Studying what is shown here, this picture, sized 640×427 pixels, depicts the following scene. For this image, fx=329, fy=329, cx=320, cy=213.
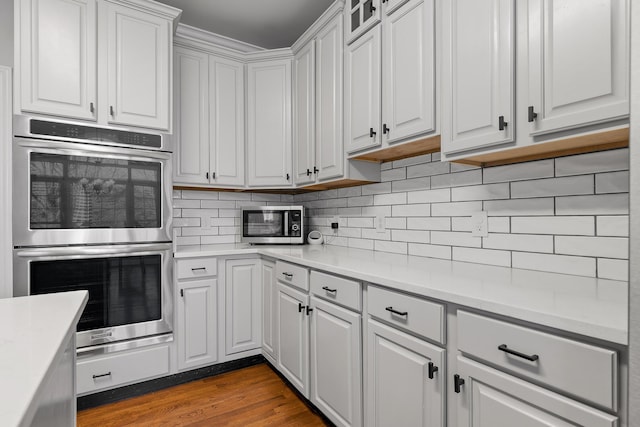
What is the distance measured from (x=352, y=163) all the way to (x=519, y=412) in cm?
161

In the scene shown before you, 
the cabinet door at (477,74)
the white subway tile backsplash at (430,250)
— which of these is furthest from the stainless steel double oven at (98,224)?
the cabinet door at (477,74)

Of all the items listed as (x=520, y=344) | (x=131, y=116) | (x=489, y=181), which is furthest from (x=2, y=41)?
(x=520, y=344)

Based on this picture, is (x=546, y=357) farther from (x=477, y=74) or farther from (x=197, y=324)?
(x=197, y=324)

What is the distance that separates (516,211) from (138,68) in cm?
240

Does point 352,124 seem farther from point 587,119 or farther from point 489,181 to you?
point 587,119

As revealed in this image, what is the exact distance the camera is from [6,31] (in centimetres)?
231

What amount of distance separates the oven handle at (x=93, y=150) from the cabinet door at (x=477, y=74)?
1.84m

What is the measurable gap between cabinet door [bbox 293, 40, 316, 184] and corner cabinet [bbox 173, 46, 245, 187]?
49 centimetres

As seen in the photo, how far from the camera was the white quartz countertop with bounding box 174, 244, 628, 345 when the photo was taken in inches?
31.3

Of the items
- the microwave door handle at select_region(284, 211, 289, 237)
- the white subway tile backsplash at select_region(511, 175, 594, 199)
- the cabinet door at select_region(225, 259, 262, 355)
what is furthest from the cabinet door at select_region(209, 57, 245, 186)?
the white subway tile backsplash at select_region(511, 175, 594, 199)

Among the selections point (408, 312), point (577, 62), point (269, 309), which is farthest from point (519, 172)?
point (269, 309)

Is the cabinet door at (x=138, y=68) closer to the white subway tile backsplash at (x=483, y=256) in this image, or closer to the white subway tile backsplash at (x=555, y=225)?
the white subway tile backsplash at (x=483, y=256)

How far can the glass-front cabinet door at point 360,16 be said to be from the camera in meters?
1.89

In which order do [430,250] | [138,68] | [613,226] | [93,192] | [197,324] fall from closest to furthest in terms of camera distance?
[613,226], [430,250], [93,192], [138,68], [197,324]
